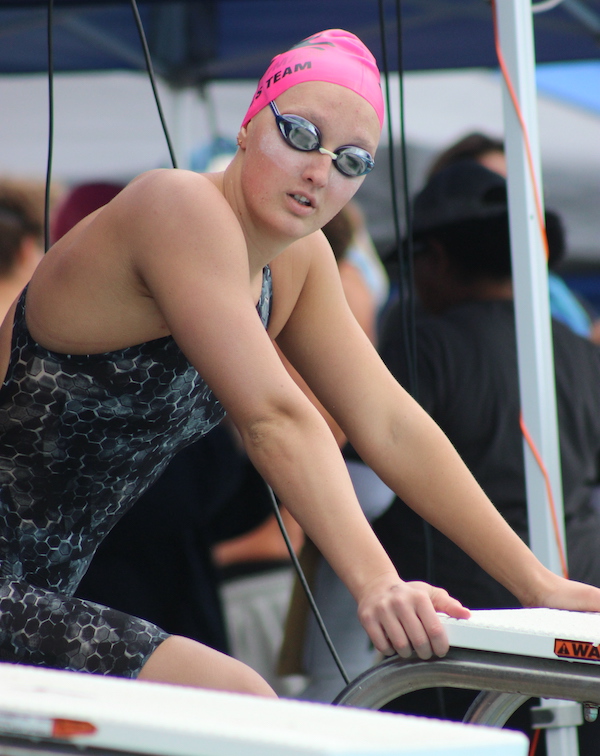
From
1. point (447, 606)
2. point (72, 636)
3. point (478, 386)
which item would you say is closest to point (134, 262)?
point (72, 636)

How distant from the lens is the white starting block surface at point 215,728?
58 cm

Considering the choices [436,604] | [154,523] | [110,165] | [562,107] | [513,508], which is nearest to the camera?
[436,604]

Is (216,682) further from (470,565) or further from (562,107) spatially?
(562,107)

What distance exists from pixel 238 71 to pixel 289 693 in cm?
267

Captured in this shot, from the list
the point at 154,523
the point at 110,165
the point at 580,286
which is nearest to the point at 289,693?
the point at 154,523

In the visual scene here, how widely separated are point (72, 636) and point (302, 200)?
62 cm

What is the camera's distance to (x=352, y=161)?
125 centimetres

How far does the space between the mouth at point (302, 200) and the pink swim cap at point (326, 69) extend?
0.47 ft

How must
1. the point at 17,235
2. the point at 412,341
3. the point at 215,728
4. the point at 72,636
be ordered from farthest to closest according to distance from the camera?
the point at 17,235, the point at 412,341, the point at 72,636, the point at 215,728

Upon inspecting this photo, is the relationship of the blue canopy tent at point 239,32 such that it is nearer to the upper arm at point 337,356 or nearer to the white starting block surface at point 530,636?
the upper arm at point 337,356

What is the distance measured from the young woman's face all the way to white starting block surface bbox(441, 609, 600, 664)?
542 millimetres

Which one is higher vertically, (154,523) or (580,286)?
(580,286)

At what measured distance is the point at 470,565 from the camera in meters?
2.22

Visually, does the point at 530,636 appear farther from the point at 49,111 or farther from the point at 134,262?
the point at 49,111
